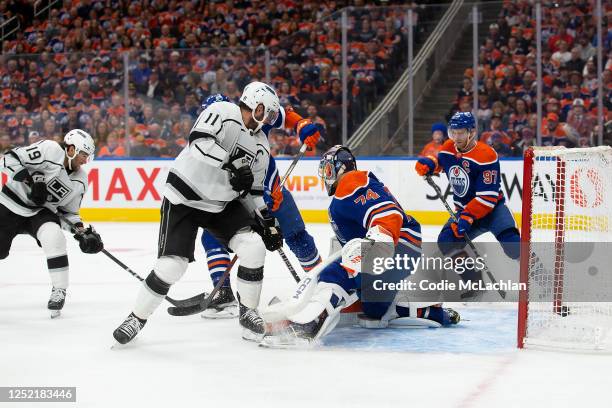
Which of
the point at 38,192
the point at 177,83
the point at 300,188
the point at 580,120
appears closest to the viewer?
the point at 38,192

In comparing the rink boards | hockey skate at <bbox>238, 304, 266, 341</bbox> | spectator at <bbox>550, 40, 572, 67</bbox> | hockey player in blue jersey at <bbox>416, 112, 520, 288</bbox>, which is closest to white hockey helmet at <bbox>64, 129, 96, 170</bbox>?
hockey skate at <bbox>238, 304, 266, 341</bbox>

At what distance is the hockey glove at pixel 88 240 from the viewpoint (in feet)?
15.0

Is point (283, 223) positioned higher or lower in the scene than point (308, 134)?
lower

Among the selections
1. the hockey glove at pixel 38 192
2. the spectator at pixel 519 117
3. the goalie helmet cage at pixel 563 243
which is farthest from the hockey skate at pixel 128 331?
the spectator at pixel 519 117

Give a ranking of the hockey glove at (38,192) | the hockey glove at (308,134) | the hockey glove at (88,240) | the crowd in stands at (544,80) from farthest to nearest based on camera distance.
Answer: the crowd in stands at (544,80) < the hockey glove at (308,134) < the hockey glove at (88,240) < the hockey glove at (38,192)

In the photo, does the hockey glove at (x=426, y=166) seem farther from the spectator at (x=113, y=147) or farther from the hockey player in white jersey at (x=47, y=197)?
the spectator at (x=113, y=147)

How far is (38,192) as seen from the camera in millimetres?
4438

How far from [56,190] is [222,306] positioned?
3.19 feet

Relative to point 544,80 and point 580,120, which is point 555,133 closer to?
point 580,120

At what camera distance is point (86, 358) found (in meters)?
3.59

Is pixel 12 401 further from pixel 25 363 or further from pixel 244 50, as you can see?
pixel 244 50

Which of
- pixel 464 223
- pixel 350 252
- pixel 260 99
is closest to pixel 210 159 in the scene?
pixel 260 99

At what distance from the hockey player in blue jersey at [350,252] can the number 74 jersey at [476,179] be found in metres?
0.71

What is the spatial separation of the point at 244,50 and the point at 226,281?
5312 millimetres
